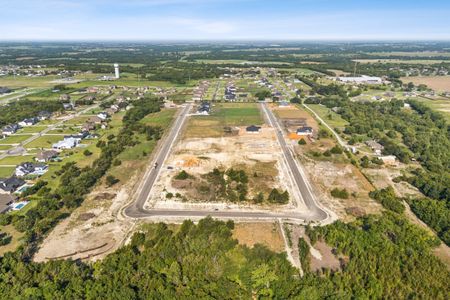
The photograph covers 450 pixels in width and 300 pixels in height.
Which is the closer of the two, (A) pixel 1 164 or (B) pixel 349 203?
(B) pixel 349 203

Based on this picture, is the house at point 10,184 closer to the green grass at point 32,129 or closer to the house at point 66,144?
the house at point 66,144

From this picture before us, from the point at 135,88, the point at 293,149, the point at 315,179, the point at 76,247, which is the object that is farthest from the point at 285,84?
the point at 76,247

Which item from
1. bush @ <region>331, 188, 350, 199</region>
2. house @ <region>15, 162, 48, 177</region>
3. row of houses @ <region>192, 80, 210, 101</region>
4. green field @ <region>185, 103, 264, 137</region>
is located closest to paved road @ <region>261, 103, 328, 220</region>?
bush @ <region>331, 188, 350, 199</region>

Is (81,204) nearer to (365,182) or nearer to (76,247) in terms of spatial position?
(76,247)

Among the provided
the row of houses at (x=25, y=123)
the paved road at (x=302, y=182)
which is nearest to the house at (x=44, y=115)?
the row of houses at (x=25, y=123)

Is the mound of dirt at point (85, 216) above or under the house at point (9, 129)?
under

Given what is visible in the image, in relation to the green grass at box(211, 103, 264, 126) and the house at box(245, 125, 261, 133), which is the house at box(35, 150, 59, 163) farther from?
the house at box(245, 125, 261, 133)
